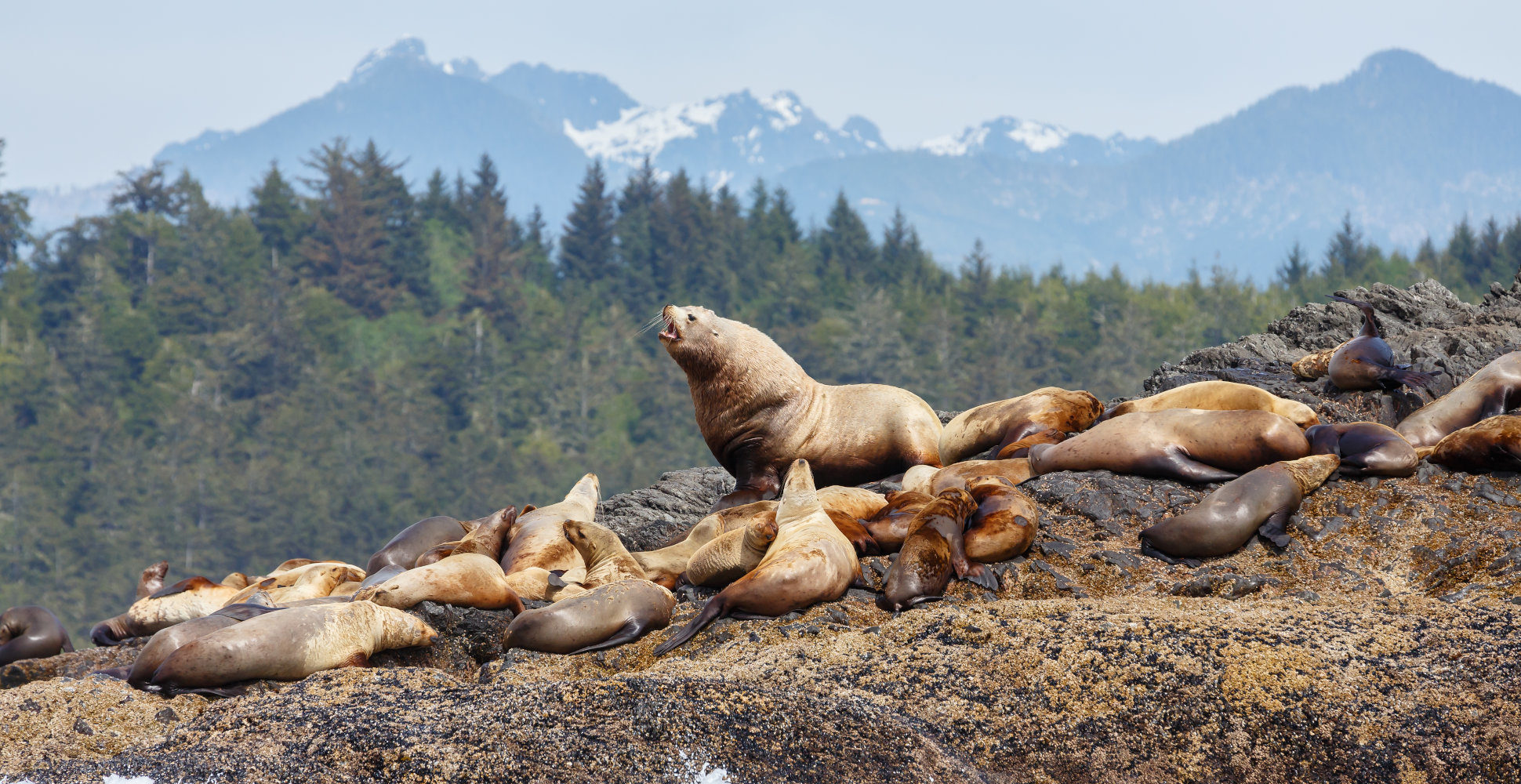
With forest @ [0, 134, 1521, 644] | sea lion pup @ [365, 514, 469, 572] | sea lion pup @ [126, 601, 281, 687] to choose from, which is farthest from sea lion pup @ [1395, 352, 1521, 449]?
forest @ [0, 134, 1521, 644]

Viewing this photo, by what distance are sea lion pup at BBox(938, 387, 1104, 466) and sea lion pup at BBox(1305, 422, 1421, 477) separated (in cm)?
174

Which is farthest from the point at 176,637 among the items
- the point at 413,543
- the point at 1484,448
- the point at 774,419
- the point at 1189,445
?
the point at 1484,448

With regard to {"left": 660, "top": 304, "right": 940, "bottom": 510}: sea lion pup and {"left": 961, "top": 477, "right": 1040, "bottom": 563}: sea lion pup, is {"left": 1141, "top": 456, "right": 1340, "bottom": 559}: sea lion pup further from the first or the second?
{"left": 660, "top": 304, "right": 940, "bottom": 510}: sea lion pup

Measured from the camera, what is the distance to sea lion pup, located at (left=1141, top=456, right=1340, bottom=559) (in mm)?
5211

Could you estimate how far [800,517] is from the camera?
5.61 m

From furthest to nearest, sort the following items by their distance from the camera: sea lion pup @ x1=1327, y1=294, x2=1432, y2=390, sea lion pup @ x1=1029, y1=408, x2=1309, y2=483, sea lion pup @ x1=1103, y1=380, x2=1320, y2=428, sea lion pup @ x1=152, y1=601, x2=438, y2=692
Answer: sea lion pup @ x1=1327, y1=294, x2=1432, y2=390
sea lion pup @ x1=1103, y1=380, x2=1320, y2=428
sea lion pup @ x1=1029, y1=408, x2=1309, y2=483
sea lion pup @ x1=152, y1=601, x2=438, y2=692

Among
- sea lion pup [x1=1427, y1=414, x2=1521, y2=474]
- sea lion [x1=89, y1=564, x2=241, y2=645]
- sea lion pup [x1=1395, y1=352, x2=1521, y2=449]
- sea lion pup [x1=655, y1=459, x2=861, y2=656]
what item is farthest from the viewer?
sea lion [x1=89, y1=564, x2=241, y2=645]

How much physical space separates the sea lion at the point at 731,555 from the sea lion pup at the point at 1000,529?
3.16 ft

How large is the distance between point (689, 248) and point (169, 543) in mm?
44740

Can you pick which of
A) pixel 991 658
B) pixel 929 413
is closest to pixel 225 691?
pixel 991 658

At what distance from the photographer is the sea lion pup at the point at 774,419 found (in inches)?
312

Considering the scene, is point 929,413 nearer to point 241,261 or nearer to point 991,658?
point 991,658

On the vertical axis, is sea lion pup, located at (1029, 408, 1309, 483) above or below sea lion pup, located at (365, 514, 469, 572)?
above

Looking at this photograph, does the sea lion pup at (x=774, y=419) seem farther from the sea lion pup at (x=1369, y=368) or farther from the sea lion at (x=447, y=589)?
the sea lion pup at (x=1369, y=368)
